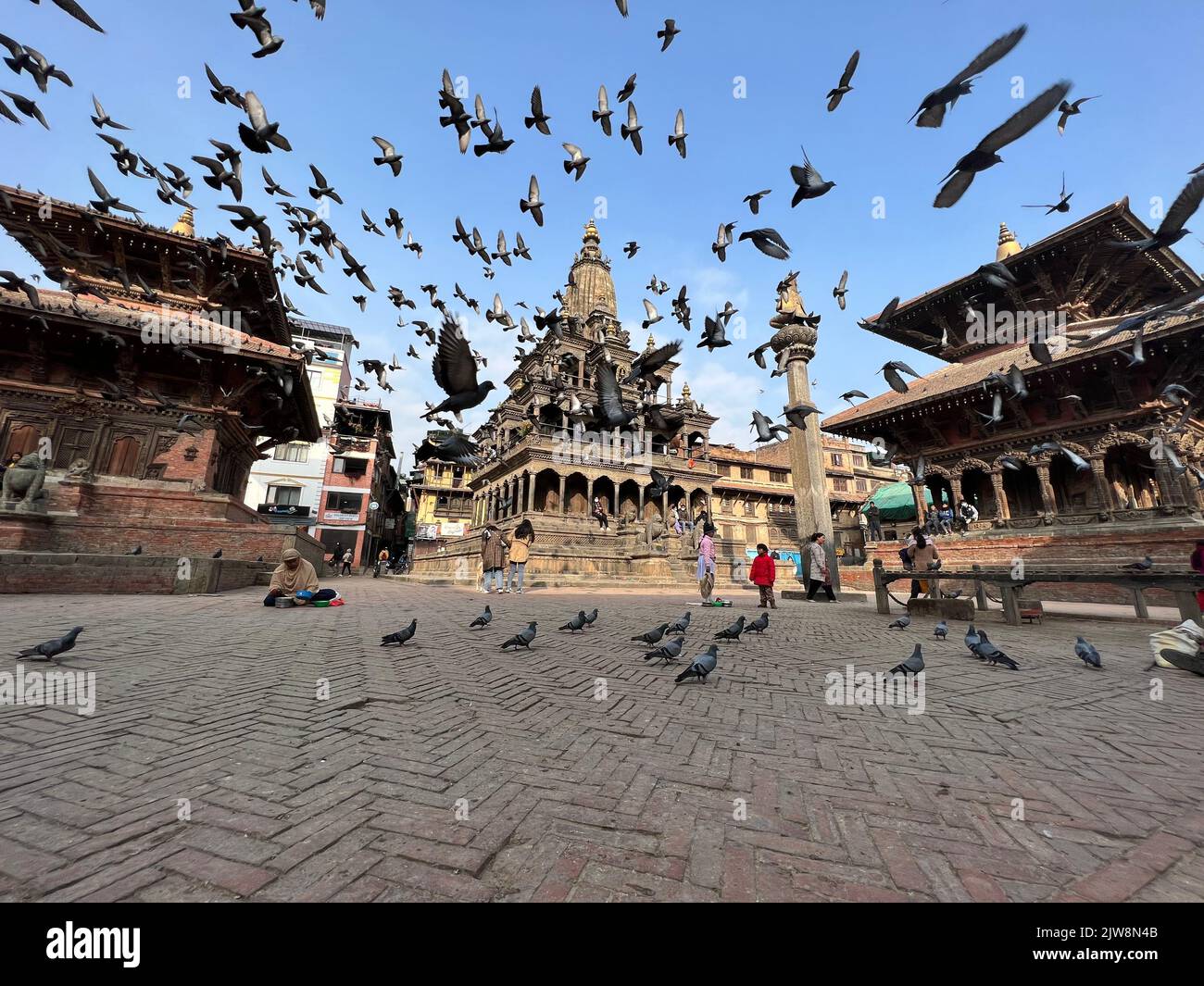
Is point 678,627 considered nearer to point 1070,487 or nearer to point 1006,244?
point 1070,487

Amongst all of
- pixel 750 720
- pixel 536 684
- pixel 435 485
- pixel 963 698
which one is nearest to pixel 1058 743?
pixel 963 698

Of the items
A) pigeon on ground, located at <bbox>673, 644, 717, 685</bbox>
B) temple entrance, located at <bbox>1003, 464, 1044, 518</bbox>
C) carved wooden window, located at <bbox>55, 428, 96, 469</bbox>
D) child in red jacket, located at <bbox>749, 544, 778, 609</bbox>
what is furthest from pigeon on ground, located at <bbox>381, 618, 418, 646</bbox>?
temple entrance, located at <bbox>1003, 464, 1044, 518</bbox>

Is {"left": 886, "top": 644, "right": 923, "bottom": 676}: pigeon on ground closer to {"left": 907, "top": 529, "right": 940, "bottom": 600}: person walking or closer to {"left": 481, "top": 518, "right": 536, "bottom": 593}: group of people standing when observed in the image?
{"left": 907, "top": 529, "right": 940, "bottom": 600}: person walking

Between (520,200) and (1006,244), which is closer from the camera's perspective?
(520,200)

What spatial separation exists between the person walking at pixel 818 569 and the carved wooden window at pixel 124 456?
21706mm

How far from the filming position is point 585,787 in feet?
7.85

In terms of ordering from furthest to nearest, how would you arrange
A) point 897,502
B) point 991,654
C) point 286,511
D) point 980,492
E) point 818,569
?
point 286,511 → point 897,502 → point 980,492 → point 818,569 → point 991,654

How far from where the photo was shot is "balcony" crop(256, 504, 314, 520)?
3719 centimetres

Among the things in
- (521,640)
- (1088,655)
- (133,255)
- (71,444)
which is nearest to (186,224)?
(133,255)

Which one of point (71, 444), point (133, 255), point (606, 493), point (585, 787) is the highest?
point (133, 255)

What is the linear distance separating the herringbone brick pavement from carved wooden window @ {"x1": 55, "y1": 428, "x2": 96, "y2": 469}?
15187 mm

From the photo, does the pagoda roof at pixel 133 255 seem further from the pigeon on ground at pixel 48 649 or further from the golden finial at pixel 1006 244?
the golden finial at pixel 1006 244

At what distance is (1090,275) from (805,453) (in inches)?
555
